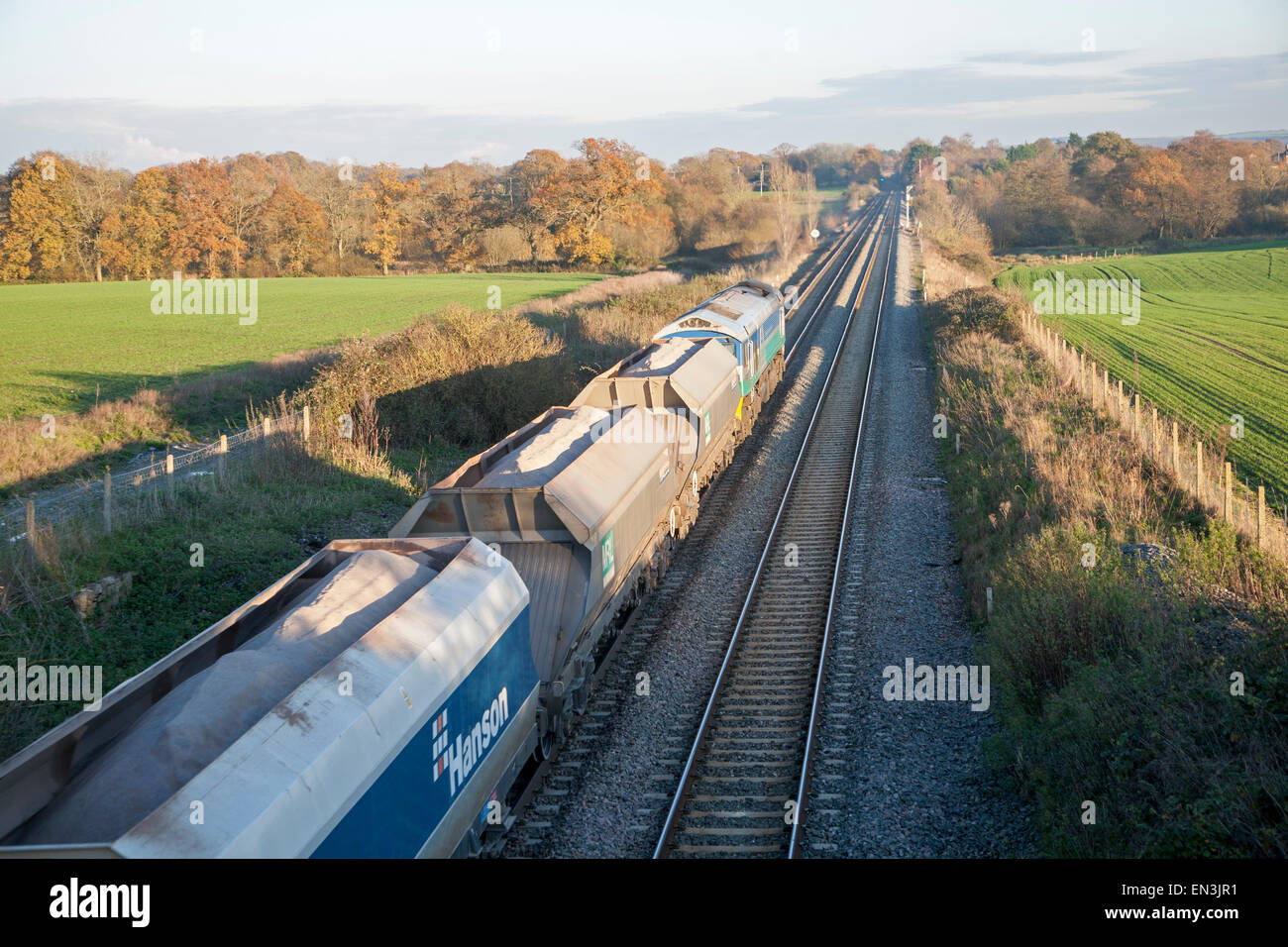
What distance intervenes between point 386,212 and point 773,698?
3090 inches

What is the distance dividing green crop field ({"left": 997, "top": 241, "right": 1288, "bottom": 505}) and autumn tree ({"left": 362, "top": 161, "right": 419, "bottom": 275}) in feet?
170

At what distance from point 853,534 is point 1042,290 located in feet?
140

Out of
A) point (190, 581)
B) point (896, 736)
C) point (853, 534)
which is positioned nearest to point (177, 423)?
point (190, 581)

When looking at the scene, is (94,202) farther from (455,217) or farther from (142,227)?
(455,217)

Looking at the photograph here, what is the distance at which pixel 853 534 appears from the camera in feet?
53.9

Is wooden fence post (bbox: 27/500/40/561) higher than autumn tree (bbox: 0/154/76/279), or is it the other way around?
autumn tree (bbox: 0/154/76/279)

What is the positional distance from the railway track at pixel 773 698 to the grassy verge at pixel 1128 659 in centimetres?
216

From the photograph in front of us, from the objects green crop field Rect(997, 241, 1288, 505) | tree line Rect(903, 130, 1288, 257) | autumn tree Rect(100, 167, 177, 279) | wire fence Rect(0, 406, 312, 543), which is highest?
tree line Rect(903, 130, 1288, 257)

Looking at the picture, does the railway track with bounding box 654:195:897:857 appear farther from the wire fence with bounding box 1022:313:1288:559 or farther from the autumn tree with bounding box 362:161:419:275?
the autumn tree with bounding box 362:161:419:275

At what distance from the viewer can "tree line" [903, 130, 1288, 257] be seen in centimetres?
7544

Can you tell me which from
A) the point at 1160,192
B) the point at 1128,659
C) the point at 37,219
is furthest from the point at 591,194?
the point at 1128,659

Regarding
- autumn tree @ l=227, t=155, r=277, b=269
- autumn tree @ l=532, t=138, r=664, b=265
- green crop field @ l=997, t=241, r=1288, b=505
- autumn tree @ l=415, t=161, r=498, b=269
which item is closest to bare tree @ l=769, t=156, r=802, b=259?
autumn tree @ l=532, t=138, r=664, b=265

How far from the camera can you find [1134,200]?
259 feet
